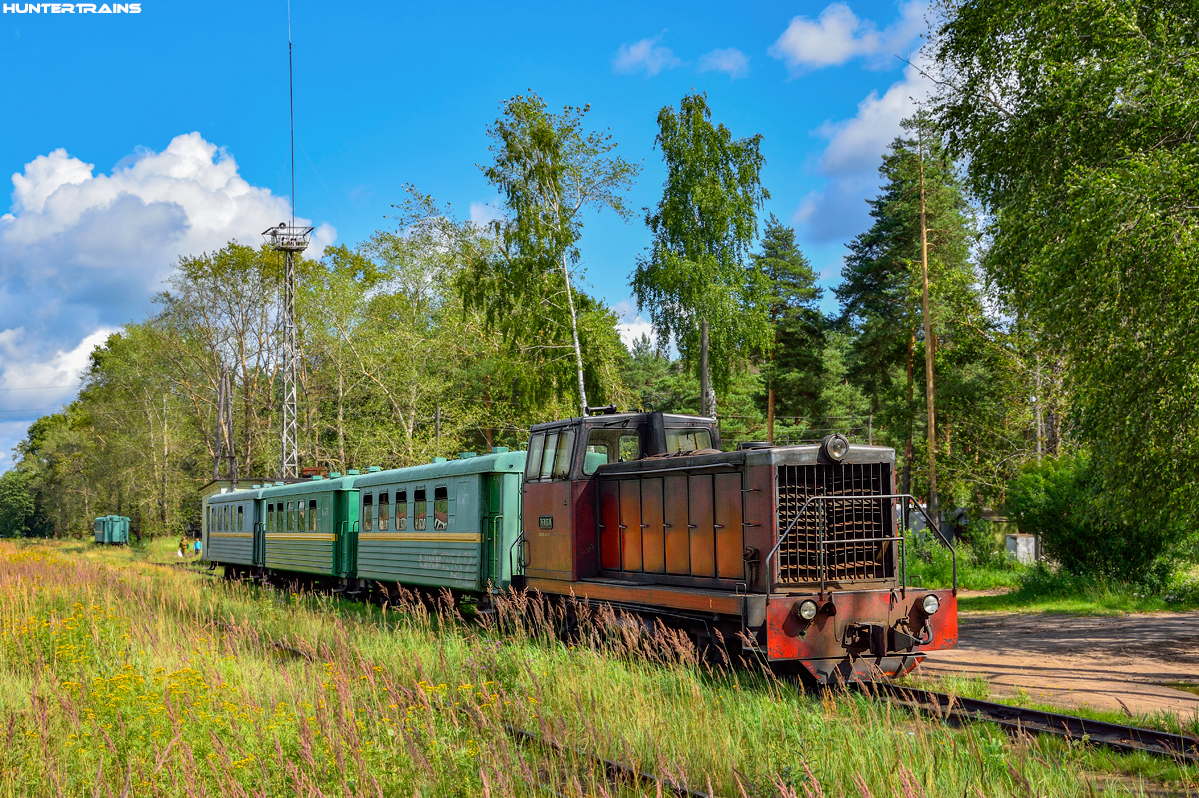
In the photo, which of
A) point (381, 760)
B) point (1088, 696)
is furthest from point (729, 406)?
point (381, 760)

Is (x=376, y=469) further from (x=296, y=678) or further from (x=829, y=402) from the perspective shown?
(x=829, y=402)

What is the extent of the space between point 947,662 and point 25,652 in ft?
33.8

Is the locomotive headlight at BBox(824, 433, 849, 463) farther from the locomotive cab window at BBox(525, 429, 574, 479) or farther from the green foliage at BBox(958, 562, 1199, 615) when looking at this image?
the green foliage at BBox(958, 562, 1199, 615)

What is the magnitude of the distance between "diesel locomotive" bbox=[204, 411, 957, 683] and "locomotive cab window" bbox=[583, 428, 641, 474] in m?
0.01

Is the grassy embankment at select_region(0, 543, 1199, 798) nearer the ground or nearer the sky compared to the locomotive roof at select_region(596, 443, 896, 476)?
nearer the ground

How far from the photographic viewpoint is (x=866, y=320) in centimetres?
4394

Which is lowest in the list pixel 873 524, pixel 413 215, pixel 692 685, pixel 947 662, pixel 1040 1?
pixel 947 662

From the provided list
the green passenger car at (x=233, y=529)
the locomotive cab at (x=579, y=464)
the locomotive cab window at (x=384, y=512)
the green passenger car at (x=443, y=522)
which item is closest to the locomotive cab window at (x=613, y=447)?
the locomotive cab at (x=579, y=464)

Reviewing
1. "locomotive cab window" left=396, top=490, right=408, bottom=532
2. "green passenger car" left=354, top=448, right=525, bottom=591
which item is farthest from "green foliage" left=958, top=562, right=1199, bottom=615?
"locomotive cab window" left=396, top=490, right=408, bottom=532

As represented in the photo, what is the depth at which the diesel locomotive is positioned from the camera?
8.05 meters

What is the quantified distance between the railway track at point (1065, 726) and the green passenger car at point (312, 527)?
1354 cm

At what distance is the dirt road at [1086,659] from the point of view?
29.3 feet

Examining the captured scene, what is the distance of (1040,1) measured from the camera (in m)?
12.8

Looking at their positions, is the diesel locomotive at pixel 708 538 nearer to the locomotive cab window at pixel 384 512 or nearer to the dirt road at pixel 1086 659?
the dirt road at pixel 1086 659
